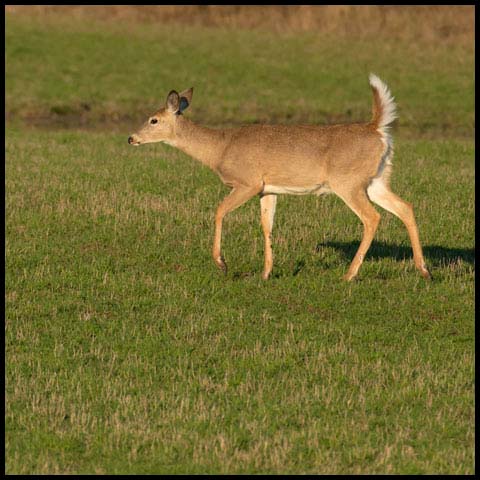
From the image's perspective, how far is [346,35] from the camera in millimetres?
35375

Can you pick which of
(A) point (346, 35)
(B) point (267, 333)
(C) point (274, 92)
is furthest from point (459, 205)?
(A) point (346, 35)

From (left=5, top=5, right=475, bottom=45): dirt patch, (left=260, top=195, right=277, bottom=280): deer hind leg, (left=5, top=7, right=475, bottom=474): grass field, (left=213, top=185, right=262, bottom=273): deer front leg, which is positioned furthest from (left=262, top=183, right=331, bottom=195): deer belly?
(left=5, top=5, right=475, bottom=45): dirt patch

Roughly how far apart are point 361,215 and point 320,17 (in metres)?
24.9

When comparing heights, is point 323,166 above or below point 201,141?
below

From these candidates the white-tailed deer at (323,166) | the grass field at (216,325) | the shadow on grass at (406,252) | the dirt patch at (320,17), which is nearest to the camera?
the grass field at (216,325)

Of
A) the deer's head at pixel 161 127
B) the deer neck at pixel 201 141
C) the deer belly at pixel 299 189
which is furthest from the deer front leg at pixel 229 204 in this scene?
the deer's head at pixel 161 127

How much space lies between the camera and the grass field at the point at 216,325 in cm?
822

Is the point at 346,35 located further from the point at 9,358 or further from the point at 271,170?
the point at 9,358

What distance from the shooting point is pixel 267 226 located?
13.1 metres

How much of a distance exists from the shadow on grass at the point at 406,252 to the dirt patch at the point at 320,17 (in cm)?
2165

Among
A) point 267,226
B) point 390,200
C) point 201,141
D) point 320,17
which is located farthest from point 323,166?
point 320,17

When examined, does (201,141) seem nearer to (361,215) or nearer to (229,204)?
(229,204)

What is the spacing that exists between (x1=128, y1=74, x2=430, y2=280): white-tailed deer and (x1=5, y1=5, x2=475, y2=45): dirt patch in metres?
23.1

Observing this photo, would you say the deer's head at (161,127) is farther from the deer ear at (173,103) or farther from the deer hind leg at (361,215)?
the deer hind leg at (361,215)
